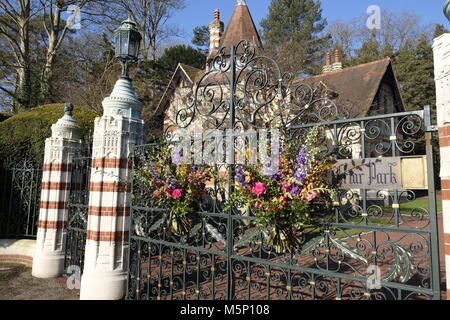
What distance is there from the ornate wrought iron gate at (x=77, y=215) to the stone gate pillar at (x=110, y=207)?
49.5 inches

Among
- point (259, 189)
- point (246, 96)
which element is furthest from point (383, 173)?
point (246, 96)

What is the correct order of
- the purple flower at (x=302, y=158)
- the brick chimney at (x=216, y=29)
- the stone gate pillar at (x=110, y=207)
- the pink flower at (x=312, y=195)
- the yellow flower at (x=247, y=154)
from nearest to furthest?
1. the pink flower at (x=312, y=195)
2. the purple flower at (x=302, y=158)
3. the yellow flower at (x=247, y=154)
4. the stone gate pillar at (x=110, y=207)
5. the brick chimney at (x=216, y=29)

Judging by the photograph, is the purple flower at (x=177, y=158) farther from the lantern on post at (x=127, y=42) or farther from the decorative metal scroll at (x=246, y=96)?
the lantern on post at (x=127, y=42)

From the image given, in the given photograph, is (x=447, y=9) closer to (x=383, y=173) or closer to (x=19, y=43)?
(x=383, y=173)

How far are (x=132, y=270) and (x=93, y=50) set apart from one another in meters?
17.2

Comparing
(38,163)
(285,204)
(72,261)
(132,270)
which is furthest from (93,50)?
(285,204)

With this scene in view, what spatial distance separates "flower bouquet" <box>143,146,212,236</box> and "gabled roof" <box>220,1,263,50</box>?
13.1 metres

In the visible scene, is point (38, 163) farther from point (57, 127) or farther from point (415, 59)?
point (415, 59)

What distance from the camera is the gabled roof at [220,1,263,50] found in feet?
52.6

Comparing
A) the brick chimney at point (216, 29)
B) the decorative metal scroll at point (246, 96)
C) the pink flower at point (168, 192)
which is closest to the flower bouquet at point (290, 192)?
the decorative metal scroll at point (246, 96)

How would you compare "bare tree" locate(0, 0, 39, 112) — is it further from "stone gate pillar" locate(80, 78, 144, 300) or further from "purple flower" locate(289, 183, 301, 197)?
"purple flower" locate(289, 183, 301, 197)

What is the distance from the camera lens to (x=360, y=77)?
17281 millimetres

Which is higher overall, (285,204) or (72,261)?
(285,204)

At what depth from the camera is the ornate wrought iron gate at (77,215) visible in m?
6.00
